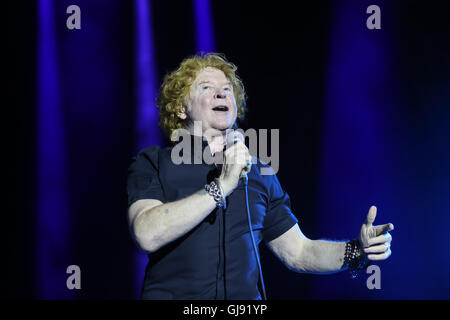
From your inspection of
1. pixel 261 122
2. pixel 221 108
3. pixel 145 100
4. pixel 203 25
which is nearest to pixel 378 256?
pixel 221 108

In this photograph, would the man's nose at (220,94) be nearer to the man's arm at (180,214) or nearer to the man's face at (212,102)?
the man's face at (212,102)

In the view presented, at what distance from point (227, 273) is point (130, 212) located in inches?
16.0

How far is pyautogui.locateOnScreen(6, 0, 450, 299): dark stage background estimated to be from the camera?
3.16m

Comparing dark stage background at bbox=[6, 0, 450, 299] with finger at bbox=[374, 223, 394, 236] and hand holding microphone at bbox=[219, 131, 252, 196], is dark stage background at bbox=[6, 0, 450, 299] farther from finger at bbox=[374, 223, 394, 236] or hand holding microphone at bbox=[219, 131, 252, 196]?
hand holding microphone at bbox=[219, 131, 252, 196]

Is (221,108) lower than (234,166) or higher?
higher

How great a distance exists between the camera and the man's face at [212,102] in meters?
1.89

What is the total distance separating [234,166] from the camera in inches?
58.5

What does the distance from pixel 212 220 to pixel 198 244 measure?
0.34 feet

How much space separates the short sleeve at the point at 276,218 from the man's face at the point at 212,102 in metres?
0.35

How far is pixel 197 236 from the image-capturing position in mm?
1616
